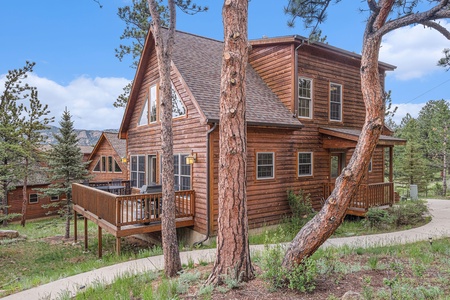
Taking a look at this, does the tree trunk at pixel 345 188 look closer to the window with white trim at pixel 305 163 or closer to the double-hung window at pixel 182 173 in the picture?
the double-hung window at pixel 182 173

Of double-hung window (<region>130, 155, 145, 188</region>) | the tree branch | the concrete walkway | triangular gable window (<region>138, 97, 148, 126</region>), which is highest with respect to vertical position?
the tree branch

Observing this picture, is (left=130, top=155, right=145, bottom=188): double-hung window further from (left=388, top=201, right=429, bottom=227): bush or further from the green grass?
(left=388, top=201, right=429, bottom=227): bush

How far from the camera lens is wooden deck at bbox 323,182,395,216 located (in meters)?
10.0

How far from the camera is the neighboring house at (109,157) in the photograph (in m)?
23.1

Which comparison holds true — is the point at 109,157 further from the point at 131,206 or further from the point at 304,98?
the point at 304,98

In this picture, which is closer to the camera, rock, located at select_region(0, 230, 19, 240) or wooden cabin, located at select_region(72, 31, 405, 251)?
wooden cabin, located at select_region(72, 31, 405, 251)

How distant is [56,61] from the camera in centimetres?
2886

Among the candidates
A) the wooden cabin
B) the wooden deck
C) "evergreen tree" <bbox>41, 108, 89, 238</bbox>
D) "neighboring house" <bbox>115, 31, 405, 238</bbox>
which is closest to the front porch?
the wooden cabin

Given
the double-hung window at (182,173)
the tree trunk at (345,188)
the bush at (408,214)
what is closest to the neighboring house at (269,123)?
the double-hung window at (182,173)

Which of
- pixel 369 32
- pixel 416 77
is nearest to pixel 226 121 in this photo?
pixel 369 32

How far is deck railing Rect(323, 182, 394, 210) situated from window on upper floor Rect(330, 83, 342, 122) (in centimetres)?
277

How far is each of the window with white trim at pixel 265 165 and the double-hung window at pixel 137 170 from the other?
534cm

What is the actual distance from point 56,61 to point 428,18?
3171 centimetres

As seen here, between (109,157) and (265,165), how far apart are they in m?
18.3
